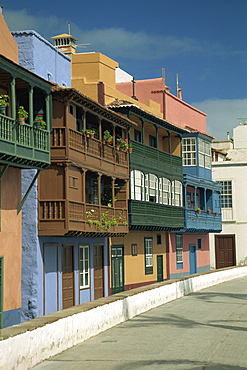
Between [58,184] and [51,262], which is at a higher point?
[58,184]

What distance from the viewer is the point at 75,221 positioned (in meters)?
25.3

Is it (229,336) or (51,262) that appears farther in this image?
(51,262)

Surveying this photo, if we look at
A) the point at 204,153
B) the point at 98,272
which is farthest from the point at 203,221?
the point at 98,272

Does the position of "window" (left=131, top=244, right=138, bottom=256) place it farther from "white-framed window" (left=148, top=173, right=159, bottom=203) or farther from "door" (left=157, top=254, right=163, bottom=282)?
"door" (left=157, top=254, right=163, bottom=282)

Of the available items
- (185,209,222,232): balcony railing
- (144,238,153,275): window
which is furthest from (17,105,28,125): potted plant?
(185,209,222,232): balcony railing

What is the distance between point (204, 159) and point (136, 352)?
98.3ft

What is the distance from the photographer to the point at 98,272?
30578 mm

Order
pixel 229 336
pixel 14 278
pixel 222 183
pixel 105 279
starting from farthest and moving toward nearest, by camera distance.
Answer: pixel 222 183
pixel 105 279
pixel 14 278
pixel 229 336

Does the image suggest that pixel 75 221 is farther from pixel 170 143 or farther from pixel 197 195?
pixel 197 195

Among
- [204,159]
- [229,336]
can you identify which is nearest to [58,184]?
[229,336]

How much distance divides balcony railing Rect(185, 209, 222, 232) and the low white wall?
13.3m

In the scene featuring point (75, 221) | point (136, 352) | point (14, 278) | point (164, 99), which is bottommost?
point (136, 352)

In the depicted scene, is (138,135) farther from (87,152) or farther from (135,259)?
(87,152)

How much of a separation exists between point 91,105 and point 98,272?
7.69m
